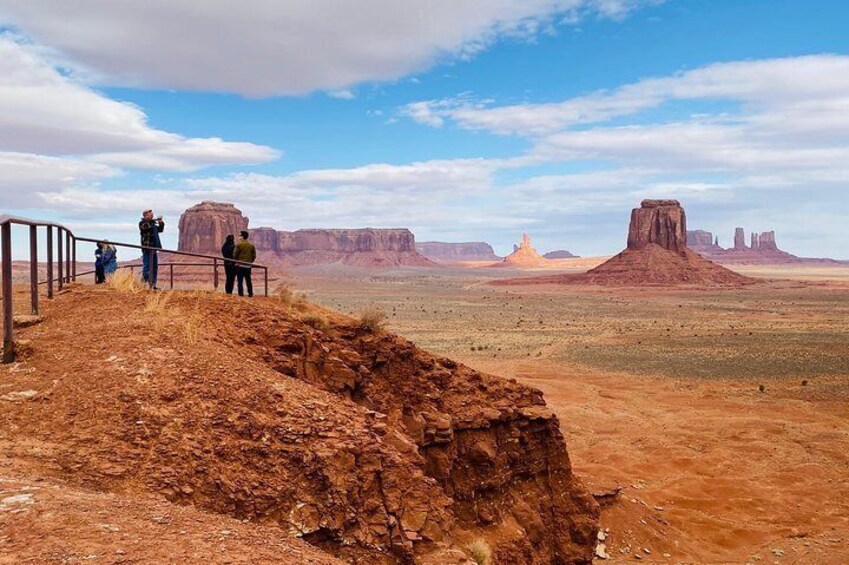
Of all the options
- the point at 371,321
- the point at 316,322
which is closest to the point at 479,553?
the point at 371,321

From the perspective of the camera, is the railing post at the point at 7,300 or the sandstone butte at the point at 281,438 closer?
the sandstone butte at the point at 281,438

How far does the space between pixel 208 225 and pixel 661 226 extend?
288 feet

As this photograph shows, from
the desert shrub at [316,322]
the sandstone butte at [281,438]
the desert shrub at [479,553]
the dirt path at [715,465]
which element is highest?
the desert shrub at [316,322]

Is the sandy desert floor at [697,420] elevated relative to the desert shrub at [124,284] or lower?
lower

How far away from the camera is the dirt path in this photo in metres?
11.9

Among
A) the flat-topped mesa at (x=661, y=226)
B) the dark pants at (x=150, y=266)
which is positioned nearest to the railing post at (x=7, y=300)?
the dark pants at (x=150, y=266)

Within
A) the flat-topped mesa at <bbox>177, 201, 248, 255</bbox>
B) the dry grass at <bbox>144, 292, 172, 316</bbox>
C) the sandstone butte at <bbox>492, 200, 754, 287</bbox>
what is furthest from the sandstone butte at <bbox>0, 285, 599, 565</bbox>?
the flat-topped mesa at <bbox>177, 201, 248, 255</bbox>

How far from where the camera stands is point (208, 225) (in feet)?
408

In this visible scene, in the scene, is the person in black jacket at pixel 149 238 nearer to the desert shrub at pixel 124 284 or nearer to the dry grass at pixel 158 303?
the desert shrub at pixel 124 284

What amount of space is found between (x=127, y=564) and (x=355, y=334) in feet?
21.8

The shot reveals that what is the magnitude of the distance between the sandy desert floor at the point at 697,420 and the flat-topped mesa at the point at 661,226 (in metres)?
69.1

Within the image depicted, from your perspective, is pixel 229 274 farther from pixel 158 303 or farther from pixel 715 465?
pixel 715 465

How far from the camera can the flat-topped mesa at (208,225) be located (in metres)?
123

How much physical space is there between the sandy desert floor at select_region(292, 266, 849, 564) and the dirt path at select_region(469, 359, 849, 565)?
1.7 inches
